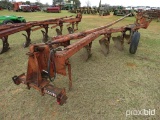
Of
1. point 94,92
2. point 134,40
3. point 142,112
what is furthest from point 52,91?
point 134,40

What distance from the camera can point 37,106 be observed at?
2.48 m

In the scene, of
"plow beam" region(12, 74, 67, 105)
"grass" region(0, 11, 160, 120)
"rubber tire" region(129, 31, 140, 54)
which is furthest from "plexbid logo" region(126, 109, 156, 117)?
"rubber tire" region(129, 31, 140, 54)

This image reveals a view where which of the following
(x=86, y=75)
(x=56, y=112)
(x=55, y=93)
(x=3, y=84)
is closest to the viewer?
(x=55, y=93)

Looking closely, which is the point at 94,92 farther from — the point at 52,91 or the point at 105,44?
the point at 105,44

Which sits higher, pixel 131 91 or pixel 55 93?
pixel 55 93

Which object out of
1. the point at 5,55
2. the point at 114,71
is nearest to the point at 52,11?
the point at 5,55

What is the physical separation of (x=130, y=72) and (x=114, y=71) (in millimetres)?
390

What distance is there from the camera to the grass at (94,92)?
7.68ft

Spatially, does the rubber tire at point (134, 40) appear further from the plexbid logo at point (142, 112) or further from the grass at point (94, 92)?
the plexbid logo at point (142, 112)

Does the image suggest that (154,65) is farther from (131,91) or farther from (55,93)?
(55,93)

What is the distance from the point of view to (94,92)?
2.84 metres

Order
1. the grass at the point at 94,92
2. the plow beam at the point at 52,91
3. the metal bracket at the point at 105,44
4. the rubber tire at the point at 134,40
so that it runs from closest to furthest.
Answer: the plow beam at the point at 52,91, the grass at the point at 94,92, the rubber tire at the point at 134,40, the metal bracket at the point at 105,44

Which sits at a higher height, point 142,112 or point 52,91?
point 52,91

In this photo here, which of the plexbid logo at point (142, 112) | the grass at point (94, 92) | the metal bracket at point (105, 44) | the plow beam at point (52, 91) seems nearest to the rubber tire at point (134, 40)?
the grass at point (94, 92)
